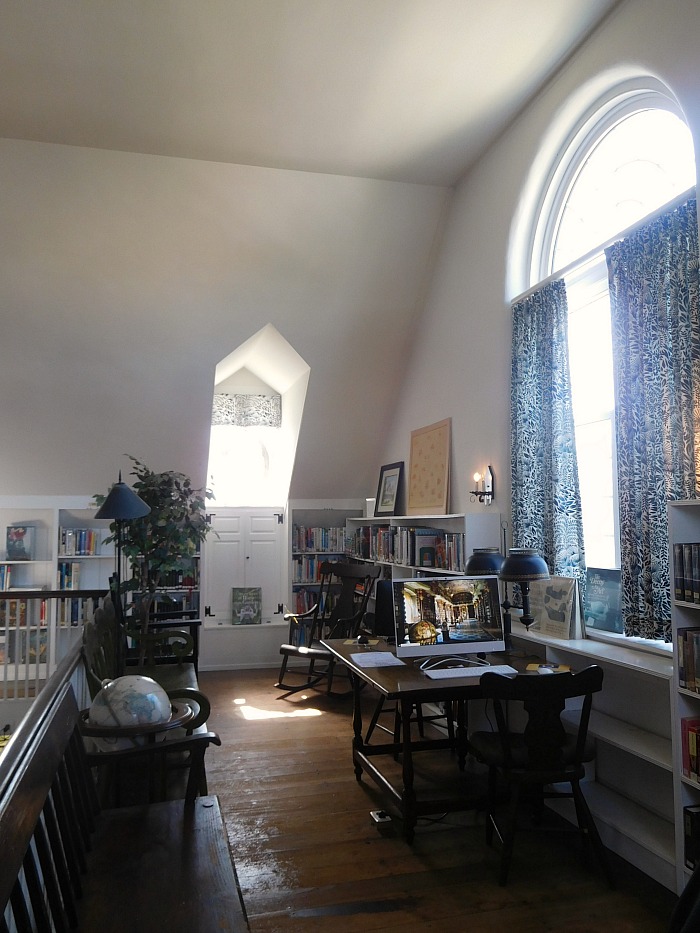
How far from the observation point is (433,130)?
432cm

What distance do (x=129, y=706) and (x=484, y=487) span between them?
2.73 metres

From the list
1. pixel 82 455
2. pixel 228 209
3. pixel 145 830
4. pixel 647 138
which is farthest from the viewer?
pixel 82 455

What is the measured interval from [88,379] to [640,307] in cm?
421

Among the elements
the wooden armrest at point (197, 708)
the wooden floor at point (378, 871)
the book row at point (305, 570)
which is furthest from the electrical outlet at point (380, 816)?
the book row at point (305, 570)

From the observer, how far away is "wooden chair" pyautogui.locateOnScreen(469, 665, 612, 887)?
2.71 metres

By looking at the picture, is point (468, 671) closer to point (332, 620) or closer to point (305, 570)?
point (332, 620)

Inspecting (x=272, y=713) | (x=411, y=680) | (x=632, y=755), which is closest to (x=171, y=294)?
(x=272, y=713)

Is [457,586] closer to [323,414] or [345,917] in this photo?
[345,917]

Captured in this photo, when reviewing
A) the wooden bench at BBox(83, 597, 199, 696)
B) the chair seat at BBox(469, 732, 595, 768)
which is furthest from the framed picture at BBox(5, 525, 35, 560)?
the chair seat at BBox(469, 732, 595, 768)

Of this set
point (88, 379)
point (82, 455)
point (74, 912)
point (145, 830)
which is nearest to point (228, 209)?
point (88, 379)

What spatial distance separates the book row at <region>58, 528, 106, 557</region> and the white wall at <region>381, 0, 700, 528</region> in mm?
2867

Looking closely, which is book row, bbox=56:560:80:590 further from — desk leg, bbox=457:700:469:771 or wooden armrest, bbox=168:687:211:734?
desk leg, bbox=457:700:469:771

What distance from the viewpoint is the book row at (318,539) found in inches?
271

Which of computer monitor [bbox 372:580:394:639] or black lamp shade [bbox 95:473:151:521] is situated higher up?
black lamp shade [bbox 95:473:151:521]
